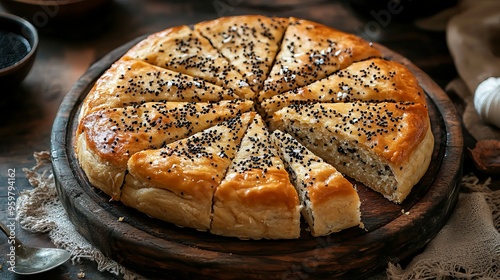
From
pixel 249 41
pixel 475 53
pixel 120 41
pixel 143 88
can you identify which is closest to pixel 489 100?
pixel 475 53

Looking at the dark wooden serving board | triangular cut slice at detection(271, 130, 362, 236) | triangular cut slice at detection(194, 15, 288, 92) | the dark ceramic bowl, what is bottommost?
the dark wooden serving board

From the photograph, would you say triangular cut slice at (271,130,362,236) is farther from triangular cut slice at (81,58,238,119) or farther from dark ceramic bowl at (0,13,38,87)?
dark ceramic bowl at (0,13,38,87)

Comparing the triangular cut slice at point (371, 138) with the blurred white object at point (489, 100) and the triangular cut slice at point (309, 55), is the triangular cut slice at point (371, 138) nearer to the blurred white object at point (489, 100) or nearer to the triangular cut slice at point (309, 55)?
the triangular cut slice at point (309, 55)

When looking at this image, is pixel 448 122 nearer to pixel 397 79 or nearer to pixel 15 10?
pixel 397 79

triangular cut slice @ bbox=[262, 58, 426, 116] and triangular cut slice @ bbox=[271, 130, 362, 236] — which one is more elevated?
triangular cut slice @ bbox=[262, 58, 426, 116]

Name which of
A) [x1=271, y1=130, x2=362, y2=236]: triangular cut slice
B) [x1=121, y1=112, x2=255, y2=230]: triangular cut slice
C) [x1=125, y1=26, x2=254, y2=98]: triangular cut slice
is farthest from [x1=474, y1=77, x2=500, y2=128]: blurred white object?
[x1=121, y1=112, x2=255, y2=230]: triangular cut slice

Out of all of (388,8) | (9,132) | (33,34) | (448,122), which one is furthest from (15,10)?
(448,122)

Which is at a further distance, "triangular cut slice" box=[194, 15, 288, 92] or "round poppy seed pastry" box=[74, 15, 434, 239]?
"triangular cut slice" box=[194, 15, 288, 92]
